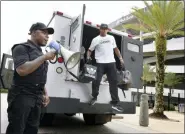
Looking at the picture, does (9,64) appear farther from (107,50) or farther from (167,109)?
(167,109)

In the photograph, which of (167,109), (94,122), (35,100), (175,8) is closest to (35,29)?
(35,100)

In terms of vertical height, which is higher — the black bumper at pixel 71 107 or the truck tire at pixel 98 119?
the black bumper at pixel 71 107

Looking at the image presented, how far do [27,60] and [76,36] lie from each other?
265 centimetres

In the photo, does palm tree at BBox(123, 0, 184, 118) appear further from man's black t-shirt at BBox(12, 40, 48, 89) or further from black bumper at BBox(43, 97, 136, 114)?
man's black t-shirt at BBox(12, 40, 48, 89)

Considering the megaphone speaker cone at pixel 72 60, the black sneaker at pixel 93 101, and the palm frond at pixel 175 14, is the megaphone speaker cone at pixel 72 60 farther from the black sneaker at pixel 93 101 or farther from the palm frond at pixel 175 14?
the palm frond at pixel 175 14

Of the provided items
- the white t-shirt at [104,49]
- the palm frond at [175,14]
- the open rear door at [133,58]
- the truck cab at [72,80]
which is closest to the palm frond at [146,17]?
the palm frond at [175,14]

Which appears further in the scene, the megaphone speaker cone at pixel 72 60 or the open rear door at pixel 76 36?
the open rear door at pixel 76 36

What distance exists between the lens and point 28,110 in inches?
108

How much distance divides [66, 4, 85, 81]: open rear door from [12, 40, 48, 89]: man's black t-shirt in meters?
2.23

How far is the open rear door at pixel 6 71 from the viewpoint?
6318mm

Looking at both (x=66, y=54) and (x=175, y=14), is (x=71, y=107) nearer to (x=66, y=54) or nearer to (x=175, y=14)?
(x=66, y=54)

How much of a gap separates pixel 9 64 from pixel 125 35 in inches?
122

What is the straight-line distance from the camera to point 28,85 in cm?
279

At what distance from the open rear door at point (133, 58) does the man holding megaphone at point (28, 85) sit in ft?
12.3
